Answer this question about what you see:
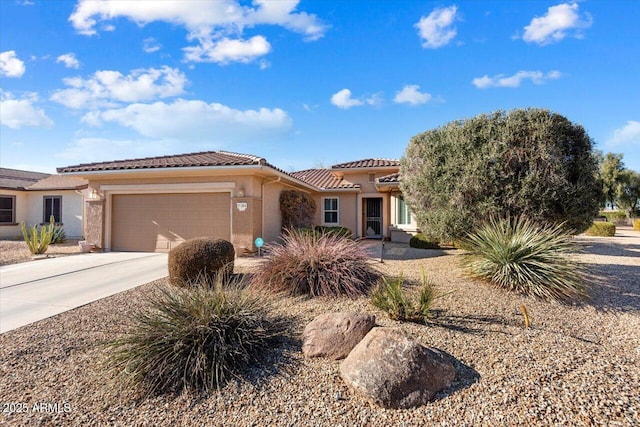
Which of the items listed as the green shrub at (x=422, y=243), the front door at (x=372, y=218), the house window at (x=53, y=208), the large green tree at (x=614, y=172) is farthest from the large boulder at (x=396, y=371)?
the large green tree at (x=614, y=172)

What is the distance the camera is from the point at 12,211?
1936cm

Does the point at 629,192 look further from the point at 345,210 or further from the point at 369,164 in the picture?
the point at 345,210

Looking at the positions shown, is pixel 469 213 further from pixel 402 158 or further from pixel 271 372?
pixel 271 372

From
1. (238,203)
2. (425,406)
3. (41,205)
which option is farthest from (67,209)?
(425,406)

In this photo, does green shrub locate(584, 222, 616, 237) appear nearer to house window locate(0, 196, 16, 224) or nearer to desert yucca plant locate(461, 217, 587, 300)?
desert yucca plant locate(461, 217, 587, 300)

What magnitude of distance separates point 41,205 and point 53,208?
1.02 metres

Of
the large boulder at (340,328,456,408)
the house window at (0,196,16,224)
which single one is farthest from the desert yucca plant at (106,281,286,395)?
the house window at (0,196,16,224)

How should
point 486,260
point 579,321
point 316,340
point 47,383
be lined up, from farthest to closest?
point 486,260
point 579,321
point 316,340
point 47,383

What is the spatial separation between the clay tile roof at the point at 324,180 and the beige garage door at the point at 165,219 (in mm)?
4739

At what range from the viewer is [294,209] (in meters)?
14.8

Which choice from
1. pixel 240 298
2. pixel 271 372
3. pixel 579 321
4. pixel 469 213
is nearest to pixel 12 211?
pixel 240 298

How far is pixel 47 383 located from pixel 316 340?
3.29 metres

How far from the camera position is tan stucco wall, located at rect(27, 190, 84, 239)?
62.3ft

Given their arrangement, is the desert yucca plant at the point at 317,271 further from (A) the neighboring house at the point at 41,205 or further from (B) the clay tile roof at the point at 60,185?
(B) the clay tile roof at the point at 60,185
